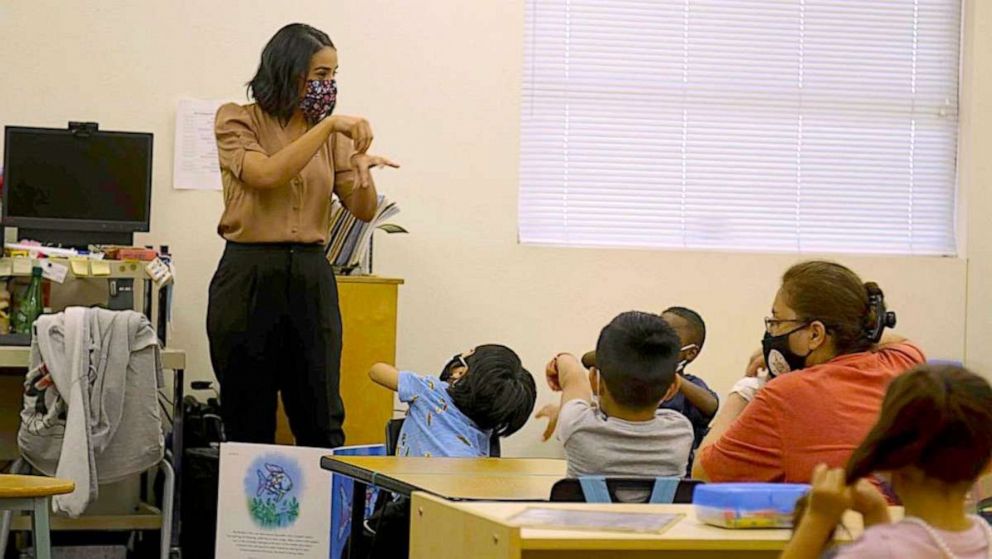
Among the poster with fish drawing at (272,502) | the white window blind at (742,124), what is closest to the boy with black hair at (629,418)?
the poster with fish drawing at (272,502)

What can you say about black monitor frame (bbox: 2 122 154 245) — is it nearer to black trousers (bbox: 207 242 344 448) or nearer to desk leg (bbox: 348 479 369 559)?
black trousers (bbox: 207 242 344 448)

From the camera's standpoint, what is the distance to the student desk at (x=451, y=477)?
258cm

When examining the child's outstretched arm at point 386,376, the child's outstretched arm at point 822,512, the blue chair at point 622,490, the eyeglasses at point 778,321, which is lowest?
the blue chair at point 622,490

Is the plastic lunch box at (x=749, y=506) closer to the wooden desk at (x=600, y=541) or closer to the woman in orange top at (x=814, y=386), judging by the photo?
the wooden desk at (x=600, y=541)

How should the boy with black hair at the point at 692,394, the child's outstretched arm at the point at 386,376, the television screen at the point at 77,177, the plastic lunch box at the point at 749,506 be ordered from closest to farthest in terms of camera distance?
the plastic lunch box at the point at 749,506 → the child's outstretched arm at the point at 386,376 → the boy with black hair at the point at 692,394 → the television screen at the point at 77,177

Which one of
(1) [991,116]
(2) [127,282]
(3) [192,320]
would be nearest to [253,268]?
(2) [127,282]

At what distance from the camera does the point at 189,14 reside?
17.3 feet

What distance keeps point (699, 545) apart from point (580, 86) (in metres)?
4.01

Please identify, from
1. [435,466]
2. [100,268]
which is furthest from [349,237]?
[435,466]

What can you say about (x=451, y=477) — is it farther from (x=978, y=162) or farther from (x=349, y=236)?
(x=978, y=162)

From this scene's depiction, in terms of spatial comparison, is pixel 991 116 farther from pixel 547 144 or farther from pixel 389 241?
pixel 389 241

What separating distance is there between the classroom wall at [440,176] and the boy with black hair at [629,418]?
104 inches

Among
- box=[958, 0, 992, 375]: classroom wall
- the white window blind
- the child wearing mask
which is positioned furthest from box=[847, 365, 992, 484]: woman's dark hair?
box=[958, 0, 992, 375]: classroom wall

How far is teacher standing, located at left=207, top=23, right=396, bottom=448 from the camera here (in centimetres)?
411
